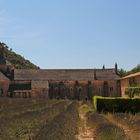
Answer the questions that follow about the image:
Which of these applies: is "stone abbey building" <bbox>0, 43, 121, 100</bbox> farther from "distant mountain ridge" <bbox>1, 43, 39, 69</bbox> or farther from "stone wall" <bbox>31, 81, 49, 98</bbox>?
"distant mountain ridge" <bbox>1, 43, 39, 69</bbox>

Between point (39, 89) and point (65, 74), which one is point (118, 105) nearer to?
point (39, 89)

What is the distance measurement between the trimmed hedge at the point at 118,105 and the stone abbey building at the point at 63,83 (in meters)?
51.8

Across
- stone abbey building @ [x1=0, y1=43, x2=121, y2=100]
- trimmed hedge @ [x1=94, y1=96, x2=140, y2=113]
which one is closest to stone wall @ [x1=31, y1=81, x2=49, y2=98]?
stone abbey building @ [x1=0, y1=43, x2=121, y2=100]

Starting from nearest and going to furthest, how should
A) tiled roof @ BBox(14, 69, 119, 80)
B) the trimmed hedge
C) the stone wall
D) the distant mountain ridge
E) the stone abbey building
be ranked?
the trimmed hedge < the stone wall < the stone abbey building < tiled roof @ BBox(14, 69, 119, 80) < the distant mountain ridge

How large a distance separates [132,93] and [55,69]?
48586 millimetres

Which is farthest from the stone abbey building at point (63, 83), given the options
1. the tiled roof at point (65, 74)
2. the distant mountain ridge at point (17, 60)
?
the distant mountain ridge at point (17, 60)

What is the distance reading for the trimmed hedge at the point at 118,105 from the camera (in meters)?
37.4

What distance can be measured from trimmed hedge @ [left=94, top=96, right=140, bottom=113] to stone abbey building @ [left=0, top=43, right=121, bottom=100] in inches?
2041

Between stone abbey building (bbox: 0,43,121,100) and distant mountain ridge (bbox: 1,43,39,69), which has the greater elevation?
distant mountain ridge (bbox: 1,43,39,69)

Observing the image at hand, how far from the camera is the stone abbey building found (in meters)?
90.9

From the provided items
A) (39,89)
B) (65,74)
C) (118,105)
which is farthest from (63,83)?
(118,105)

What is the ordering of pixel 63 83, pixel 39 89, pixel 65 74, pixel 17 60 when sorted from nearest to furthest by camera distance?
pixel 39 89 < pixel 63 83 < pixel 65 74 < pixel 17 60

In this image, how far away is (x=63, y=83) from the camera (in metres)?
94.9

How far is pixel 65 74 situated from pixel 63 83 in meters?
3.15
